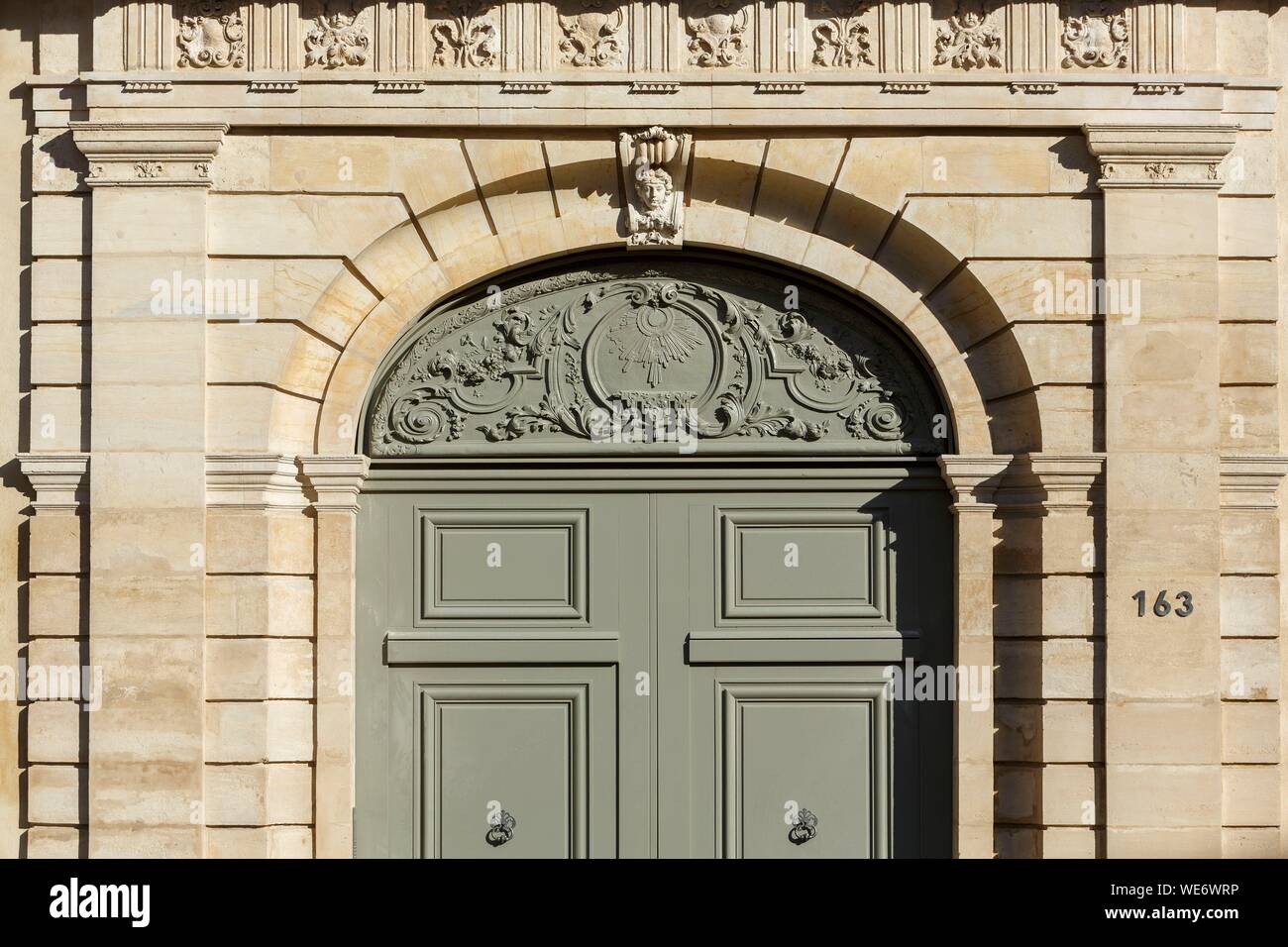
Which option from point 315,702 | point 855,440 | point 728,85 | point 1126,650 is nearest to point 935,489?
point 855,440

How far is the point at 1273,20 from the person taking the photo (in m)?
8.10

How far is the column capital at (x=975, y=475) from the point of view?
26.5 ft

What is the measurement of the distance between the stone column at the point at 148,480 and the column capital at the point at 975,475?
15.5ft

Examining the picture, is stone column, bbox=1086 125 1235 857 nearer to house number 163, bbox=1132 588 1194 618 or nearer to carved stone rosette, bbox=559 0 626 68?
house number 163, bbox=1132 588 1194 618

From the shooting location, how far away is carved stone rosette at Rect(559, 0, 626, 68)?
8062 millimetres

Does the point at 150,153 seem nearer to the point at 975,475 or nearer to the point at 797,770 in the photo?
the point at 975,475

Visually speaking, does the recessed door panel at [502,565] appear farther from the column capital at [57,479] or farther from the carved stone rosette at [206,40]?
the carved stone rosette at [206,40]

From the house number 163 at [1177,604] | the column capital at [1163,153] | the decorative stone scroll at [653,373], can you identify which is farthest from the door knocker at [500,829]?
the column capital at [1163,153]

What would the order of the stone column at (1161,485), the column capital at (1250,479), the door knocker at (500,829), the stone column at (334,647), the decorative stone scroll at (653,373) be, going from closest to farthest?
the stone column at (1161,485) < the column capital at (1250,479) < the stone column at (334,647) < the door knocker at (500,829) < the decorative stone scroll at (653,373)

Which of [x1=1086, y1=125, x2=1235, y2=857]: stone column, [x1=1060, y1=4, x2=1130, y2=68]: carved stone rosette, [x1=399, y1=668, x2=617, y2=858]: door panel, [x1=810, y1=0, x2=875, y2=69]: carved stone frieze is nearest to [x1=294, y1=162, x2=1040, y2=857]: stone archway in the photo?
[x1=399, y1=668, x2=617, y2=858]: door panel

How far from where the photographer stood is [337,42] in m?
8.05

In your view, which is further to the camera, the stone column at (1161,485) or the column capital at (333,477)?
the column capital at (333,477)

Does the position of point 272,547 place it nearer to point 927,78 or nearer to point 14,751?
point 14,751

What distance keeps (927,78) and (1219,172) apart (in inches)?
76.0
